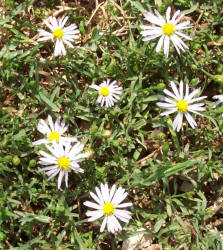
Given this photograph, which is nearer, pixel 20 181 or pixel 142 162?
pixel 20 181

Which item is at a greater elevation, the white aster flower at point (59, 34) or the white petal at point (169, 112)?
the white aster flower at point (59, 34)

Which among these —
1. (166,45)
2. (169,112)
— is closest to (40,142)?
(169,112)

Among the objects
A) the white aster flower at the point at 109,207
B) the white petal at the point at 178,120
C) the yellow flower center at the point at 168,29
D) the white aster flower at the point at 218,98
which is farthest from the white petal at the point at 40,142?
the white aster flower at the point at 218,98

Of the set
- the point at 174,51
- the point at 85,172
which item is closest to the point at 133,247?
the point at 85,172

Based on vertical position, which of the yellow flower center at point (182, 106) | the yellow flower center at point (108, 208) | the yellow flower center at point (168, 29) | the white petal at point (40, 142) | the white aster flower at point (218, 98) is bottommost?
the yellow flower center at point (108, 208)

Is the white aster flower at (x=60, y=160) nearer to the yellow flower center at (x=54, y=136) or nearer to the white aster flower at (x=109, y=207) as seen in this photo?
the yellow flower center at (x=54, y=136)

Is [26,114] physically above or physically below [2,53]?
below

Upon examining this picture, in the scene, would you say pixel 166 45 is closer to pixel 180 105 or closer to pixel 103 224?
pixel 180 105

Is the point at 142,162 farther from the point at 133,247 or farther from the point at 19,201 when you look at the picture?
the point at 19,201
